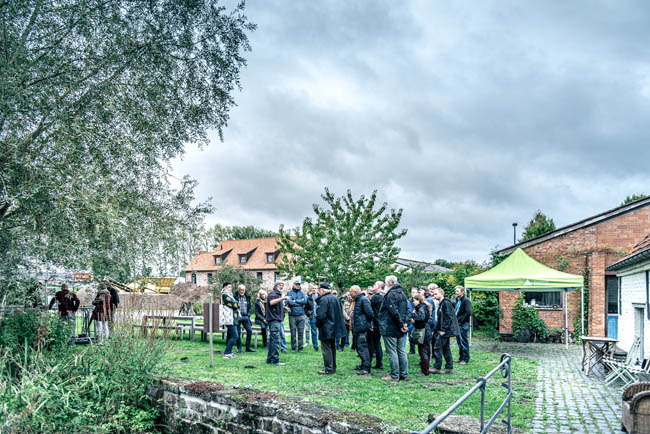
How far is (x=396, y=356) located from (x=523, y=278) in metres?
6.76

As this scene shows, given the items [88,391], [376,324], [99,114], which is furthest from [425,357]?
[99,114]

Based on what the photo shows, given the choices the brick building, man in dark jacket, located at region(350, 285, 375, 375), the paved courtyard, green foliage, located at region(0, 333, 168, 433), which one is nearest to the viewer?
green foliage, located at region(0, 333, 168, 433)

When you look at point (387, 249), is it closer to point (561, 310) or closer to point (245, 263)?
point (561, 310)

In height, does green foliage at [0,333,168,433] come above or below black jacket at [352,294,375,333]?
below

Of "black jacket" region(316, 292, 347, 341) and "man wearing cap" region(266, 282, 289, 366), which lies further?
"man wearing cap" region(266, 282, 289, 366)

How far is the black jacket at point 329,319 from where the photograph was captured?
384 inches

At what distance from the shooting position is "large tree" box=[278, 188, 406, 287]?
24.1 m

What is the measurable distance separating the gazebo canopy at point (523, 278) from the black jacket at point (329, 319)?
651 centimetres

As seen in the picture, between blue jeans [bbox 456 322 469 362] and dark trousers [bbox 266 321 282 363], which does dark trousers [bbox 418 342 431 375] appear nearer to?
blue jeans [bbox 456 322 469 362]

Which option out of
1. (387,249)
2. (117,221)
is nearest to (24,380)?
(117,221)

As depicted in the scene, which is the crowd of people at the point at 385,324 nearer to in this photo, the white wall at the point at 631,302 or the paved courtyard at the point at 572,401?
the paved courtyard at the point at 572,401

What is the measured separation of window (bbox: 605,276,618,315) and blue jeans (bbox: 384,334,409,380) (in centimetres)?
1247

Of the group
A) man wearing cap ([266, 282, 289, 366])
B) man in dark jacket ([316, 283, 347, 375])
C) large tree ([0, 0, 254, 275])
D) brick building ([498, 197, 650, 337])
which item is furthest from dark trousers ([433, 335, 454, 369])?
brick building ([498, 197, 650, 337])

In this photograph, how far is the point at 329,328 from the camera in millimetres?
9719
